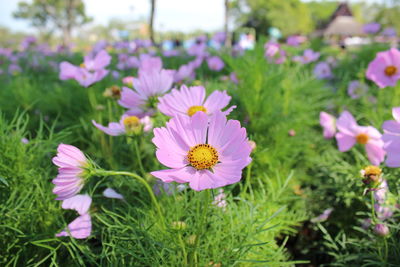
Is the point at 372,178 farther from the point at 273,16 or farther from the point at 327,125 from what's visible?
the point at 273,16

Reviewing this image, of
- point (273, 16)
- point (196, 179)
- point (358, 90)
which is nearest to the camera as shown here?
point (196, 179)

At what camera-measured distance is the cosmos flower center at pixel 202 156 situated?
48 cm

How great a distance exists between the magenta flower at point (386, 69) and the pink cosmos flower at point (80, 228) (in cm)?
96

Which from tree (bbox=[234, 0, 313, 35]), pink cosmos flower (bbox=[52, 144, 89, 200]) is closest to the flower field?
pink cosmos flower (bbox=[52, 144, 89, 200])

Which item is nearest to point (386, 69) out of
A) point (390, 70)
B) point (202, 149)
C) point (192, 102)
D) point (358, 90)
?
point (390, 70)

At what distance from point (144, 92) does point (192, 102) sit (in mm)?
131

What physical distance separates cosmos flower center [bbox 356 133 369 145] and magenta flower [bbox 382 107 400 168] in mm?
393

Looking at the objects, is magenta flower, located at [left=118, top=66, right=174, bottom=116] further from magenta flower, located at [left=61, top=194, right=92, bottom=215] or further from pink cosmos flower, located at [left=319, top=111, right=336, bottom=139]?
pink cosmos flower, located at [left=319, top=111, right=336, bottom=139]

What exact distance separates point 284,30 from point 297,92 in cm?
2257

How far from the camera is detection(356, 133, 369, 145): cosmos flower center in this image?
3.10 ft

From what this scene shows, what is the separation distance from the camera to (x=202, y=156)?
0.49 meters

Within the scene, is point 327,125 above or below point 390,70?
below

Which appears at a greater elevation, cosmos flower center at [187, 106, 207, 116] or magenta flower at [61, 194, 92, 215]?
cosmos flower center at [187, 106, 207, 116]

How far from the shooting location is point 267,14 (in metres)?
22.4
